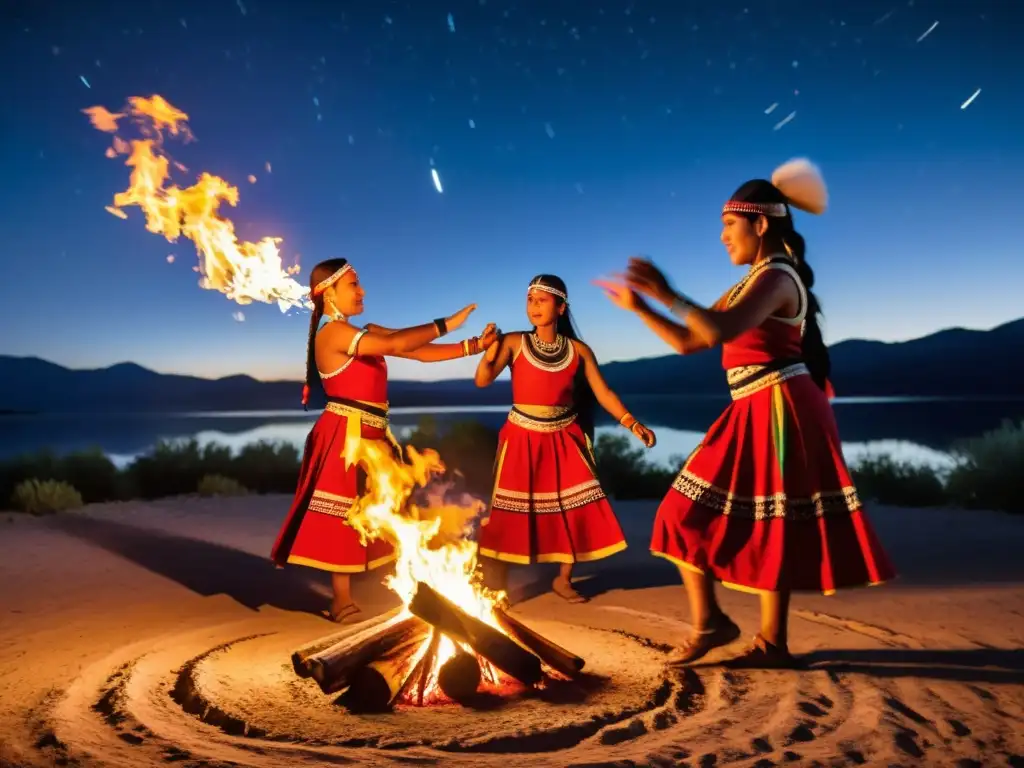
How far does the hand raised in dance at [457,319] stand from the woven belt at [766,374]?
6.52 ft

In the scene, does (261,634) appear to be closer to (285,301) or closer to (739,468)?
(285,301)

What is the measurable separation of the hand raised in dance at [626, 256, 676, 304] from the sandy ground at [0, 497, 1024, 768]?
1809 mm

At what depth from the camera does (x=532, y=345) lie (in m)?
6.29

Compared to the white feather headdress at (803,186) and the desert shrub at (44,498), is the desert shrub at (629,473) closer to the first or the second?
the desert shrub at (44,498)

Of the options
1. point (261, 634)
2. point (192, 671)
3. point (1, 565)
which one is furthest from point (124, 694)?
point (1, 565)

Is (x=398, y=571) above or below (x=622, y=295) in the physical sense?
below

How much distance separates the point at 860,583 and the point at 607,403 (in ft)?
8.57

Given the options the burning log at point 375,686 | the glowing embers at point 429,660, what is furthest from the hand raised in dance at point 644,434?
the burning log at point 375,686

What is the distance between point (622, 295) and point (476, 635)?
1.72m

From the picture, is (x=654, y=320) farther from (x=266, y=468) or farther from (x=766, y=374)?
(x=266, y=468)

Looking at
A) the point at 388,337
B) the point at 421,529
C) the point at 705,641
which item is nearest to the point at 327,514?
the point at 421,529

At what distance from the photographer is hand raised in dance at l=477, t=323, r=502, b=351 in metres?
5.85

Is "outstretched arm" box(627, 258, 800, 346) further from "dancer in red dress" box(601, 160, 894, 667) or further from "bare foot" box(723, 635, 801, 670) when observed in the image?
"bare foot" box(723, 635, 801, 670)

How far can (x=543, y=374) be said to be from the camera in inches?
245
